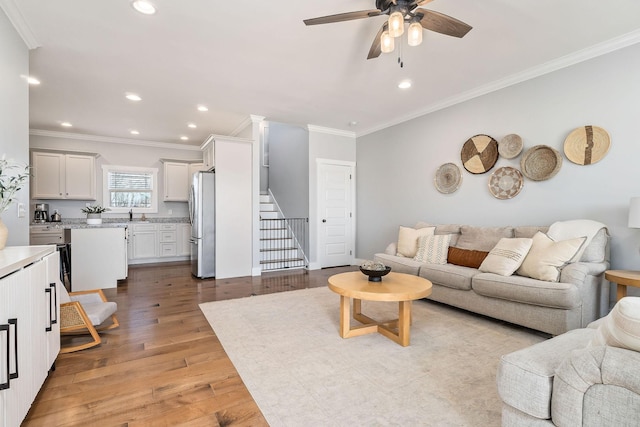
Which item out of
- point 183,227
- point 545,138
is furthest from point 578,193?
point 183,227

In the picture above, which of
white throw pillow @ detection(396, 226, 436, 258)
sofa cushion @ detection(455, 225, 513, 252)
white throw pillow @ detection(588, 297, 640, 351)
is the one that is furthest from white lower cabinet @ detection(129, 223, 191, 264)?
white throw pillow @ detection(588, 297, 640, 351)

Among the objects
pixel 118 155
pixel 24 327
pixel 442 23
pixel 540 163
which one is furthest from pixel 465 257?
pixel 118 155

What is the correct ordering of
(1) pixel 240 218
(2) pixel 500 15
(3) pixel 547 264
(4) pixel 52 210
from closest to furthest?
(2) pixel 500 15 < (3) pixel 547 264 < (1) pixel 240 218 < (4) pixel 52 210

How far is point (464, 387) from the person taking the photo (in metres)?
1.94

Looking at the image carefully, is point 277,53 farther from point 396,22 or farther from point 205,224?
point 205,224

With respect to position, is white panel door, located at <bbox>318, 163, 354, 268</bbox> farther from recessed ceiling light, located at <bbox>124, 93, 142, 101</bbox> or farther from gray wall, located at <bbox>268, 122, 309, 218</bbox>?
recessed ceiling light, located at <bbox>124, 93, 142, 101</bbox>

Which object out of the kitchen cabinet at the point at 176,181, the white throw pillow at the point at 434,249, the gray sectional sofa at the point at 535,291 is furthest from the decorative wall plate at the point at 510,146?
the kitchen cabinet at the point at 176,181

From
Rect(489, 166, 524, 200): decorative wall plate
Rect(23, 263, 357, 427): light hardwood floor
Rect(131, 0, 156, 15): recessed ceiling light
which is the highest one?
Rect(131, 0, 156, 15): recessed ceiling light

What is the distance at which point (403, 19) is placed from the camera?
205cm

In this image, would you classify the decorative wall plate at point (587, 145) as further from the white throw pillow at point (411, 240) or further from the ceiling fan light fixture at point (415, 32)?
the ceiling fan light fixture at point (415, 32)

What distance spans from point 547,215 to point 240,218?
A: 14.4 feet

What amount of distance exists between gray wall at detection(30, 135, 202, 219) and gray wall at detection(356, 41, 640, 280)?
16.4 feet

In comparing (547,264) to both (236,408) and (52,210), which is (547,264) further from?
(52,210)

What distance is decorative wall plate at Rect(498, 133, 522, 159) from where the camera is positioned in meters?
3.68
